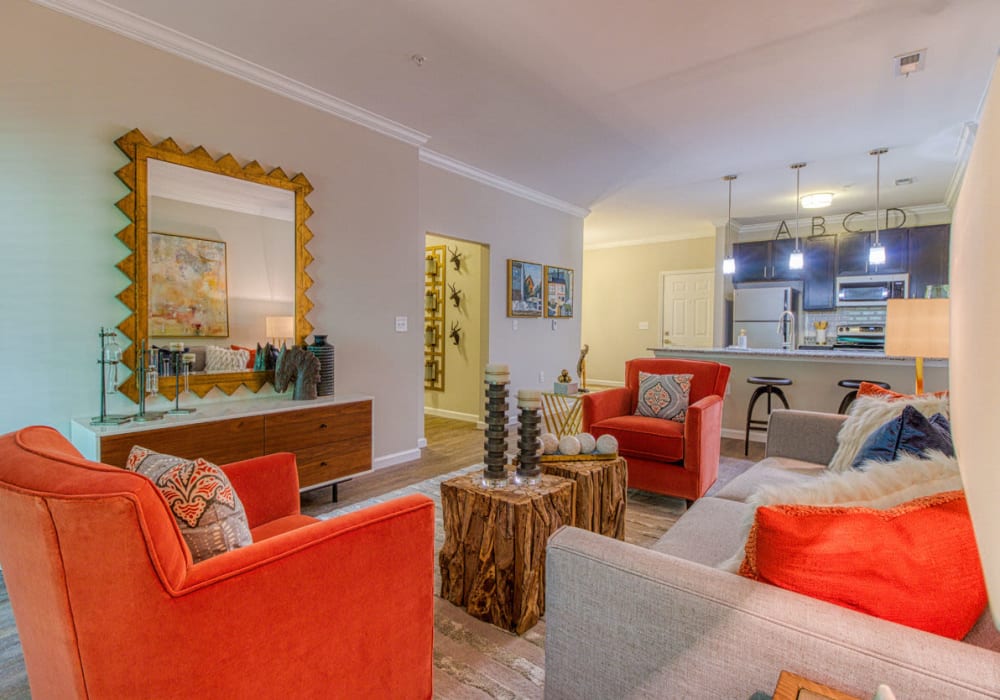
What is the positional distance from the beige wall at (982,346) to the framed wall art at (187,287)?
3.28 m

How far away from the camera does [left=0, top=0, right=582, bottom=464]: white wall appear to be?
240cm

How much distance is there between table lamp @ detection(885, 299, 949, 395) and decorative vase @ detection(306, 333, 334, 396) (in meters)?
3.35

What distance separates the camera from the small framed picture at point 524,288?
5.63 meters

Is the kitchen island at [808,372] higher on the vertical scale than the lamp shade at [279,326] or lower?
lower

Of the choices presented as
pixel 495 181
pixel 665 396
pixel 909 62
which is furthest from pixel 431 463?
pixel 909 62

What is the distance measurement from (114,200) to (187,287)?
0.54 m

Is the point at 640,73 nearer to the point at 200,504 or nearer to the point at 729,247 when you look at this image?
the point at 200,504

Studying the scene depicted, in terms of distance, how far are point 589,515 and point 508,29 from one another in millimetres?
2466

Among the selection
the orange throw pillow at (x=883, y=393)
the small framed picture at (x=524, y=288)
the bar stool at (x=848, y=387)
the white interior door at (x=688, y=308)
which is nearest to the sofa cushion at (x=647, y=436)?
the orange throw pillow at (x=883, y=393)

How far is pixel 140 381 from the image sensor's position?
272cm

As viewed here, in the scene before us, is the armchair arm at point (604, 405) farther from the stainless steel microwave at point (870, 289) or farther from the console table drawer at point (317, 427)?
the stainless steel microwave at point (870, 289)

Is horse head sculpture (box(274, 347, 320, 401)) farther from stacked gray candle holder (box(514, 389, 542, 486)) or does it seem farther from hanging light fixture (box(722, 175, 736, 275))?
hanging light fixture (box(722, 175, 736, 275))

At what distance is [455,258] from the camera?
6105 millimetres

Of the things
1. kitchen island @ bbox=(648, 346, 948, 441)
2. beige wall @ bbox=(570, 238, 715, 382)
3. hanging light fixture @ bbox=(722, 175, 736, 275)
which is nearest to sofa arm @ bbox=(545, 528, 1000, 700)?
kitchen island @ bbox=(648, 346, 948, 441)
